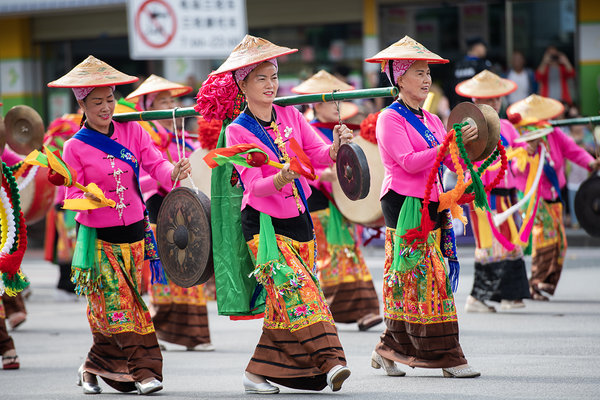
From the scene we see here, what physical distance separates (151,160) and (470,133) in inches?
82.4

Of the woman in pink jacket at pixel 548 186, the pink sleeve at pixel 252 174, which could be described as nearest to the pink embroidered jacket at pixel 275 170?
the pink sleeve at pixel 252 174

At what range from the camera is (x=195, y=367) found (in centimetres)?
784

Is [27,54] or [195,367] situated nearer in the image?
[195,367]

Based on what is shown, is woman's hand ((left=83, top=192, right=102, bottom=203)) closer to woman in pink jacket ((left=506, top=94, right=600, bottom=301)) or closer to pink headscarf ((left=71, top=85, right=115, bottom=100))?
pink headscarf ((left=71, top=85, right=115, bottom=100))

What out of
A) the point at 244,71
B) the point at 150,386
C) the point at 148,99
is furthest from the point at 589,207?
the point at 150,386

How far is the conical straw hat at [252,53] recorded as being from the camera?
20.1ft

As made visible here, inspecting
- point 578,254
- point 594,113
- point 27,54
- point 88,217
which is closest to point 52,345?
point 88,217

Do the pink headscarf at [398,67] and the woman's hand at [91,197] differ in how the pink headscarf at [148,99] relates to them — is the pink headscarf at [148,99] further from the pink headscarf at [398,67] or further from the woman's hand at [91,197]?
the pink headscarf at [398,67]

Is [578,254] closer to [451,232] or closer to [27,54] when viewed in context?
[451,232]

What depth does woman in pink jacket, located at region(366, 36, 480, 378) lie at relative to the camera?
21.4 ft

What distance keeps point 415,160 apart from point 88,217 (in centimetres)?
205

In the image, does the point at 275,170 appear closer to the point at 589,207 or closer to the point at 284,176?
the point at 284,176

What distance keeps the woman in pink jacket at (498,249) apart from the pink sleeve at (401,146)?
10.2ft

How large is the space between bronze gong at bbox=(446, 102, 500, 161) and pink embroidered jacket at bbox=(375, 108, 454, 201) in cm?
27
